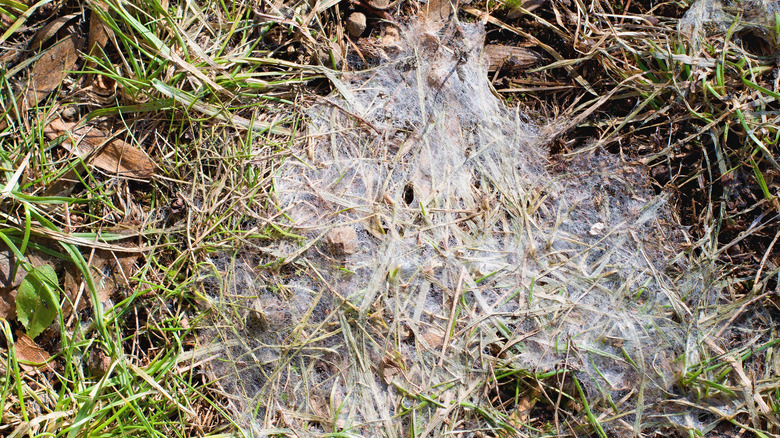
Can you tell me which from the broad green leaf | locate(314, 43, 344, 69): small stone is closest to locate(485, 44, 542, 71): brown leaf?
locate(314, 43, 344, 69): small stone

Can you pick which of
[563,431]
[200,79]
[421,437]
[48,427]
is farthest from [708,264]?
[48,427]

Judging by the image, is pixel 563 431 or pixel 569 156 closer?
pixel 563 431

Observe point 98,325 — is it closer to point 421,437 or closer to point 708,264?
point 421,437

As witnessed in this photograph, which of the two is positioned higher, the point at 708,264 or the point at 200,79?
the point at 200,79

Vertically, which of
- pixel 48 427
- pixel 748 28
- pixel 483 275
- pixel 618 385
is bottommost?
pixel 618 385

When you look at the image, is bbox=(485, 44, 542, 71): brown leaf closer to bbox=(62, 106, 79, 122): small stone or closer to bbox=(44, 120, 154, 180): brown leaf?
bbox=(44, 120, 154, 180): brown leaf

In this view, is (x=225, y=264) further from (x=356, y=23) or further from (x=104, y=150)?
(x=356, y=23)

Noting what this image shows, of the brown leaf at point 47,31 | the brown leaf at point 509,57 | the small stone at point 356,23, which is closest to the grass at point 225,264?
the brown leaf at point 47,31

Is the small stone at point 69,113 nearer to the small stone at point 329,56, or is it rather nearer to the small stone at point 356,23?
the small stone at point 329,56
